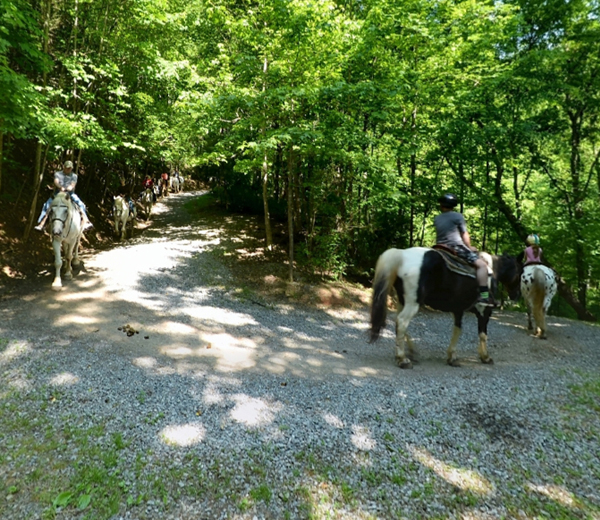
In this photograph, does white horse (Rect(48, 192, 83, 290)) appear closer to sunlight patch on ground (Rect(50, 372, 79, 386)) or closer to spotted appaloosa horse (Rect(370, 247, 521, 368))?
sunlight patch on ground (Rect(50, 372, 79, 386))

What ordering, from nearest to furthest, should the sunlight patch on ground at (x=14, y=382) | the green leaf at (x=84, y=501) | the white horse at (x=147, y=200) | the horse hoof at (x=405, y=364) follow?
1. the green leaf at (x=84, y=501)
2. the sunlight patch on ground at (x=14, y=382)
3. the horse hoof at (x=405, y=364)
4. the white horse at (x=147, y=200)

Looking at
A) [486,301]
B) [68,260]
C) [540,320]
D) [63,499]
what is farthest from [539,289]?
[68,260]

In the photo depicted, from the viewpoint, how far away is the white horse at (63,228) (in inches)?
327

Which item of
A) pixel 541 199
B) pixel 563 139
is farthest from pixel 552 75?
pixel 541 199

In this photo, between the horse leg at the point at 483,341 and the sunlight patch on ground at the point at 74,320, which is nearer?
the horse leg at the point at 483,341

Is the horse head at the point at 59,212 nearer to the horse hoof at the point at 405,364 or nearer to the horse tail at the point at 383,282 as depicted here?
the horse tail at the point at 383,282

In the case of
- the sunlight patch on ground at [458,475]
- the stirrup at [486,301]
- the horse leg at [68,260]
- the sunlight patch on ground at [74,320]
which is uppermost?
the stirrup at [486,301]

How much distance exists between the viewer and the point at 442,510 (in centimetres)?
275

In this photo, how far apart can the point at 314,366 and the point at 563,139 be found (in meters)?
14.2

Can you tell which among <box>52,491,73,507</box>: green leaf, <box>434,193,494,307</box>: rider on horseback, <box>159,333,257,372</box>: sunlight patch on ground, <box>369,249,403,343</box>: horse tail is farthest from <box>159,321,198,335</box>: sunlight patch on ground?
<box>434,193,494,307</box>: rider on horseback

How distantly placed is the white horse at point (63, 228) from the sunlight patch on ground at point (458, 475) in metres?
9.05

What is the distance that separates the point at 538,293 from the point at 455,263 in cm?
398

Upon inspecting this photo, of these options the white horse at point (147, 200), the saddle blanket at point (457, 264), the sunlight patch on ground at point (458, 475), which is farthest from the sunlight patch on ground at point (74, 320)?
the white horse at point (147, 200)

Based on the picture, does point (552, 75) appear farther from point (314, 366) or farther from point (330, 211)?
point (314, 366)
